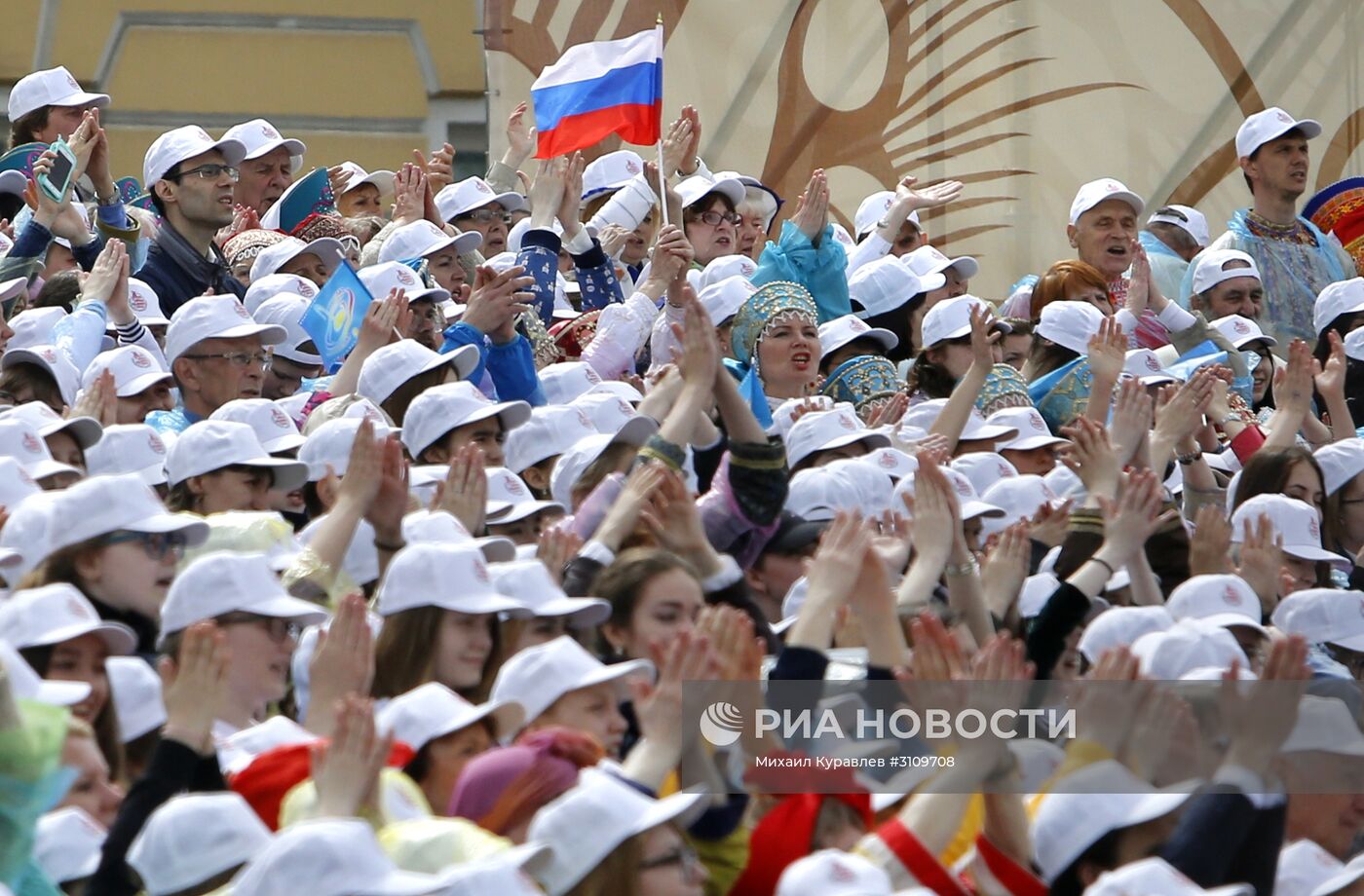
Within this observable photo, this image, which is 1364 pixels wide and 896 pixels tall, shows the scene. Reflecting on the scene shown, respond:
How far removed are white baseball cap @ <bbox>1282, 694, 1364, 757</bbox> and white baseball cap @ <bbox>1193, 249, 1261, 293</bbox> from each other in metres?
5.14

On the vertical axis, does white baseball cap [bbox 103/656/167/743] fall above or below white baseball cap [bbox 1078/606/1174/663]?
below

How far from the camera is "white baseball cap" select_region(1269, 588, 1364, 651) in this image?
7090 millimetres

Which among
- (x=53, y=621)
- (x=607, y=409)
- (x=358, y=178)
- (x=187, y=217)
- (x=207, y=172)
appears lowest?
(x=53, y=621)

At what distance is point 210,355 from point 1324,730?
394cm

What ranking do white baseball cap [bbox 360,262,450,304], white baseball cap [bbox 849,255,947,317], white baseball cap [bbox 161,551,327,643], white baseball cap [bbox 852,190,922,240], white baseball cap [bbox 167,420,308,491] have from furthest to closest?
1. white baseball cap [bbox 852,190,922,240]
2. white baseball cap [bbox 849,255,947,317]
3. white baseball cap [bbox 360,262,450,304]
4. white baseball cap [bbox 167,420,308,491]
5. white baseball cap [bbox 161,551,327,643]

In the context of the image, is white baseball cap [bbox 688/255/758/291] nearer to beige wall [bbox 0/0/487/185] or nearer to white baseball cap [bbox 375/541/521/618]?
white baseball cap [bbox 375/541/521/618]

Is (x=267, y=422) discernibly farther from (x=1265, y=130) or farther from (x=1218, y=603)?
(x=1265, y=130)

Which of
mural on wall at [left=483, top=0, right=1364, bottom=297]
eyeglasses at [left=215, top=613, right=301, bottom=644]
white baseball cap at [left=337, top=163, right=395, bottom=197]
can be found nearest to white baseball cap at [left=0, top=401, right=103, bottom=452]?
eyeglasses at [left=215, top=613, right=301, bottom=644]

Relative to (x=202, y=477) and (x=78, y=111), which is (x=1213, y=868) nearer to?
(x=202, y=477)

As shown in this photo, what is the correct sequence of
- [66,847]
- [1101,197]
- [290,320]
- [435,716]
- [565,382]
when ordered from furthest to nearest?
[1101,197] < [290,320] < [565,382] < [435,716] < [66,847]

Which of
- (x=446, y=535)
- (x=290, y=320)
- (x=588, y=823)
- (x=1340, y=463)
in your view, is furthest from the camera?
(x=290, y=320)

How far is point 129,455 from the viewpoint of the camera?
709 cm

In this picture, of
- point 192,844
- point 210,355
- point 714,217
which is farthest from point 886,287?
point 192,844

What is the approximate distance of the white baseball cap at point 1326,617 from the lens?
709 centimetres
